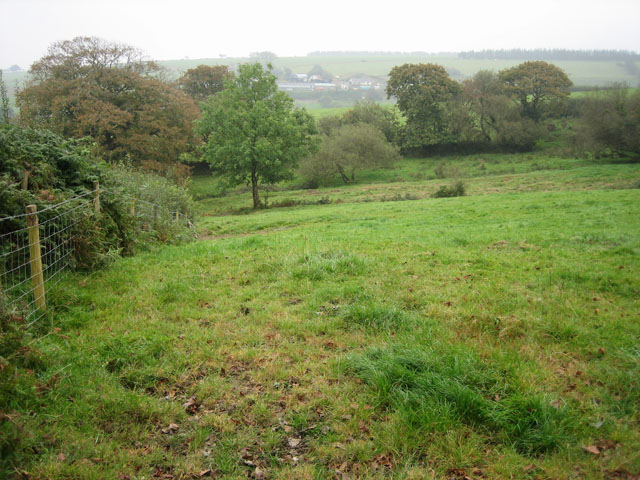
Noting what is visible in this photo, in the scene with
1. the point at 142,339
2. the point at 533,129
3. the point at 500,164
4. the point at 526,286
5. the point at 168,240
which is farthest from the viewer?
the point at 533,129

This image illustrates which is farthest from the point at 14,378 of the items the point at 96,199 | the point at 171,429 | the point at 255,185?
the point at 255,185

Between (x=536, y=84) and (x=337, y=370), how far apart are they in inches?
2520

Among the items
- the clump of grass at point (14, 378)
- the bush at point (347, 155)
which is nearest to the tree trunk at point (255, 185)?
the bush at point (347, 155)

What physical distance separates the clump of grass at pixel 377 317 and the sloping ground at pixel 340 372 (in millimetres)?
33

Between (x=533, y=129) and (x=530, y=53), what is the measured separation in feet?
483

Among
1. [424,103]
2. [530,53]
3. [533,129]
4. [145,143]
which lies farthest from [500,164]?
[530,53]

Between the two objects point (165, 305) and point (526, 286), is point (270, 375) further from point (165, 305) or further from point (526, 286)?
point (526, 286)

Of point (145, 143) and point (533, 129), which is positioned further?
point (533, 129)

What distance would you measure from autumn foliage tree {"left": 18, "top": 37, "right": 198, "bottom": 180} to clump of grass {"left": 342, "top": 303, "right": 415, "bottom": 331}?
28218 millimetres

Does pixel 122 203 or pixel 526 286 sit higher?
pixel 122 203

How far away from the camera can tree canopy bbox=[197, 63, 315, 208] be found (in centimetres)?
3055

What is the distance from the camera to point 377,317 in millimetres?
6551

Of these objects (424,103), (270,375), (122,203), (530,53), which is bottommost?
(270,375)

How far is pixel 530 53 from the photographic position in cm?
16988
